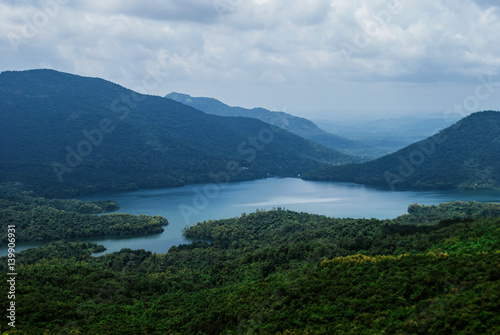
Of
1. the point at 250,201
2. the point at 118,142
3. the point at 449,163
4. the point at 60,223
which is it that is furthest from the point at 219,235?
the point at 118,142

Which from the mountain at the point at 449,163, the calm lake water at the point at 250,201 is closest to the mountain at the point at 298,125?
the mountain at the point at 449,163

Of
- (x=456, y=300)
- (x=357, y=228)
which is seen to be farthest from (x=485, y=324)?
(x=357, y=228)

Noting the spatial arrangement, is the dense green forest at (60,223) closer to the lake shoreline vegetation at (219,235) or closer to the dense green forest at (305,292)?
the lake shoreline vegetation at (219,235)

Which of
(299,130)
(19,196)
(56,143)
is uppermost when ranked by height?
(299,130)

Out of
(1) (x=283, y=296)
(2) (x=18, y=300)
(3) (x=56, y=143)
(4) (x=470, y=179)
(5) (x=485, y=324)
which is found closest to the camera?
(5) (x=485, y=324)

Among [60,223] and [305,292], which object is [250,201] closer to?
[60,223]

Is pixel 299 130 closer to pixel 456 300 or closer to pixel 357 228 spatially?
pixel 357 228

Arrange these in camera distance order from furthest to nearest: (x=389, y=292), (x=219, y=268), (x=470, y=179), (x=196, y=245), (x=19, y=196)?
(x=470, y=179)
(x=19, y=196)
(x=196, y=245)
(x=219, y=268)
(x=389, y=292)

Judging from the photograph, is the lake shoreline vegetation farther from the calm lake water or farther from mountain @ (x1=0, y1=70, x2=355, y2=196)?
the calm lake water
